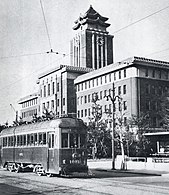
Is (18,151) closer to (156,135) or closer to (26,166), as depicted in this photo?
(26,166)

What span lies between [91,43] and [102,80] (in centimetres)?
3131

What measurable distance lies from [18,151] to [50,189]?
447 inches

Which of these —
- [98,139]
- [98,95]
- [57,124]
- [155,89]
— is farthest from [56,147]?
[98,95]

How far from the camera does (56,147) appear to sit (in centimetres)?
2075

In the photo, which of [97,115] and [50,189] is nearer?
[50,189]

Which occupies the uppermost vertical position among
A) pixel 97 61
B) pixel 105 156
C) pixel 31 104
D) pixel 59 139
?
pixel 97 61

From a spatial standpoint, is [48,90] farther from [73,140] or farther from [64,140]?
[64,140]

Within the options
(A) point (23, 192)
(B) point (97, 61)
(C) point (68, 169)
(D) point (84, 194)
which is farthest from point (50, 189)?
(B) point (97, 61)

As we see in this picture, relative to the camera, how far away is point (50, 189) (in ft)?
48.9

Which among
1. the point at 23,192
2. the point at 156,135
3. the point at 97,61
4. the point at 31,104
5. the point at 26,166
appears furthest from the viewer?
the point at 31,104

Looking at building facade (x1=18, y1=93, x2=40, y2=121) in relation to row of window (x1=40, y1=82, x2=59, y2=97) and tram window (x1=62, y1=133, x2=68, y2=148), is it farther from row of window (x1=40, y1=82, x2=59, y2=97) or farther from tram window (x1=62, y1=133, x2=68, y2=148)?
tram window (x1=62, y1=133, x2=68, y2=148)

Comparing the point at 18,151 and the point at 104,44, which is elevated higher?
the point at 104,44

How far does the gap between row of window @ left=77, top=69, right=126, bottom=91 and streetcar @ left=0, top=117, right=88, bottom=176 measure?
1832 inches

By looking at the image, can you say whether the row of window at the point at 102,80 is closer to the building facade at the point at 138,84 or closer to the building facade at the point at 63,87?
the building facade at the point at 138,84
